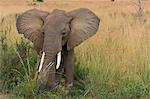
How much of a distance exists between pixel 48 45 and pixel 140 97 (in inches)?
59.0

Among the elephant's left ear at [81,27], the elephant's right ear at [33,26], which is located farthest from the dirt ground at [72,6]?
the elephant's left ear at [81,27]

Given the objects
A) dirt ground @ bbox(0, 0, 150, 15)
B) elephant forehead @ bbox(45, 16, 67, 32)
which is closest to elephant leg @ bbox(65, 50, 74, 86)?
elephant forehead @ bbox(45, 16, 67, 32)

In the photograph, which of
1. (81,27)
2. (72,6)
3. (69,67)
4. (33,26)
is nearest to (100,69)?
(69,67)

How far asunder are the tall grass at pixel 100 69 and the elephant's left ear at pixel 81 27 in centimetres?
57

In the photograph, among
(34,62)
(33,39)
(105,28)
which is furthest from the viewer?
(105,28)

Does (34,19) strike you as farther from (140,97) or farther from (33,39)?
(140,97)

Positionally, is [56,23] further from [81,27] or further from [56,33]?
[81,27]

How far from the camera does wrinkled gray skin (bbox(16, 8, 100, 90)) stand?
6660mm

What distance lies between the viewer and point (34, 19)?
732cm

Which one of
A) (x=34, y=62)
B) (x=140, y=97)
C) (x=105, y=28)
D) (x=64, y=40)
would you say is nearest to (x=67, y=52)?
(x=64, y=40)

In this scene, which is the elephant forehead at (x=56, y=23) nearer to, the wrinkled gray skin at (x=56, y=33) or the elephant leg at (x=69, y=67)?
the wrinkled gray skin at (x=56, y=33)

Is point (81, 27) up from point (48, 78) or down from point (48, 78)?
up

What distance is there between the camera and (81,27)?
711 cm

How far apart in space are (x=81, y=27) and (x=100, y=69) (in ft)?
2.49
